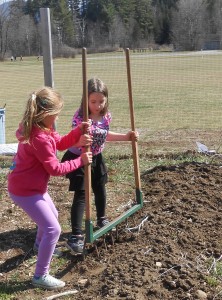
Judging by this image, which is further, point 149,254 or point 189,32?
point 189,32

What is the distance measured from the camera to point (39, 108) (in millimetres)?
3709

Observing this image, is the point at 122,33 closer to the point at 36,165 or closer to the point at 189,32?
the point at 189,32

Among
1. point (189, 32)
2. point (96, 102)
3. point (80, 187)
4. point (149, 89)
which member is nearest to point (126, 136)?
point (96, 102)

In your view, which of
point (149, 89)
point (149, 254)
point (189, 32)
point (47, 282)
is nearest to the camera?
point (47, 282)

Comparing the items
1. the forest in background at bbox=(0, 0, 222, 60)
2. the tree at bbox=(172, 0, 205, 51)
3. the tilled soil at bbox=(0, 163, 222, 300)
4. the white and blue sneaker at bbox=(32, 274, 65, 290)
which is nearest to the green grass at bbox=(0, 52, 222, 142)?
the tree at bbox=(172, 0, 205, 51)

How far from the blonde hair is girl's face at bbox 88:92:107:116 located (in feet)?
2.23

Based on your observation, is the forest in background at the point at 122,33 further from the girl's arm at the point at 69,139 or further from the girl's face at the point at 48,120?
the girl's face at the point at 48,120

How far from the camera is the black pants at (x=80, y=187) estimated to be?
4570 millimetres

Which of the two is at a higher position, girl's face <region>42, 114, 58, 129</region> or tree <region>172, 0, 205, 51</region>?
tree <region>172, 0, 205, 51</region>

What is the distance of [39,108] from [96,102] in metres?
0.84

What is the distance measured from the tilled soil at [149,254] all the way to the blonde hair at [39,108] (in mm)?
1214

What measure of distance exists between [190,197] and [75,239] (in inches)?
62.5

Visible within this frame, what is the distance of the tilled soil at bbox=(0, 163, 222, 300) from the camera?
3.77 metres

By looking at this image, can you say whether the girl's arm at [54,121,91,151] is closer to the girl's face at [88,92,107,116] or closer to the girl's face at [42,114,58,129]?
the girl's face at [42,114,58,129]
